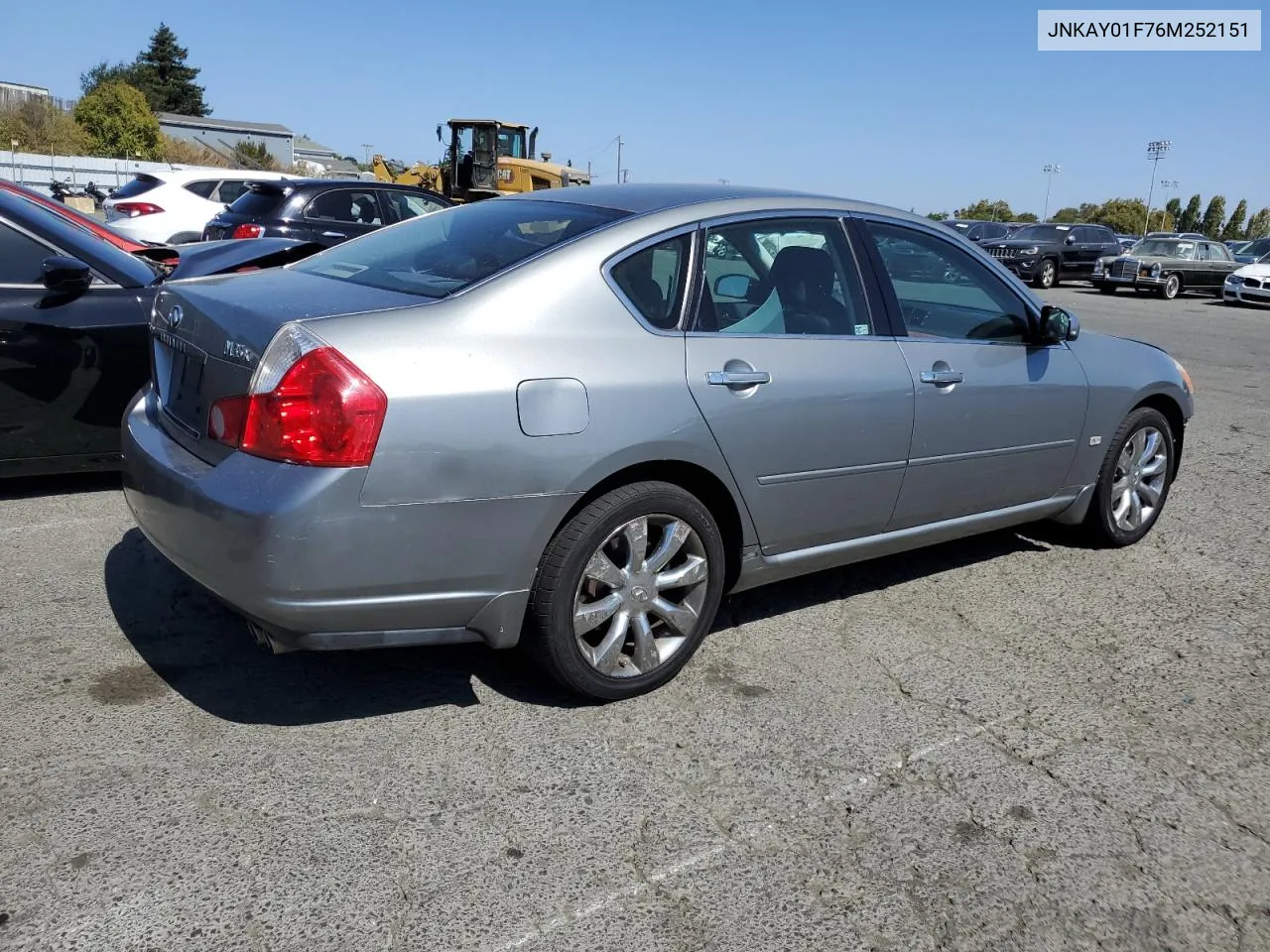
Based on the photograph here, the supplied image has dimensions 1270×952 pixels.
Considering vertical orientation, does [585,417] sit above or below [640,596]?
above

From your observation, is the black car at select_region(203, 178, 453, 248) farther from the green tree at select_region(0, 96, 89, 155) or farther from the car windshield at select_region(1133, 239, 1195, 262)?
the green tree at select_region(0, 96, 89, 155)

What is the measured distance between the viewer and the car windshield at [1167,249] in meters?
26.2

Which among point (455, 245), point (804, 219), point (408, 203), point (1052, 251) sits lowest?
point (455, 245)

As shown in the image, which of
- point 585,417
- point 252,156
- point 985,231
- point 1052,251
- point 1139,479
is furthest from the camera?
point 252,156

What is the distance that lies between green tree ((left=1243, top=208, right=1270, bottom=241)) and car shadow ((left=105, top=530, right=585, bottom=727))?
94630 mm

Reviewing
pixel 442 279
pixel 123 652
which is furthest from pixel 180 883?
pixel 442 279

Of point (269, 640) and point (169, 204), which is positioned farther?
point (169, 204)

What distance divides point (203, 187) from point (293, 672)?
13.5m

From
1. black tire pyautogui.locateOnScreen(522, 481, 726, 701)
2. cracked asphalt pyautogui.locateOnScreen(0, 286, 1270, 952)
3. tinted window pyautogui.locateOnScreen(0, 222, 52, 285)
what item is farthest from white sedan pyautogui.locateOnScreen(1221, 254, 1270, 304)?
tinted window pyautogui.locateOnScreen(0, 222, 52, 285)

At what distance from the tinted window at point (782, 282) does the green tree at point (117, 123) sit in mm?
60577

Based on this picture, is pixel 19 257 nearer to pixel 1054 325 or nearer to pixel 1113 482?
pixel 1054 325

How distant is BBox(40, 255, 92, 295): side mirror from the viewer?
4.84 meters

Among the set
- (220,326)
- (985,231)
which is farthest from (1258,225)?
(220,326)

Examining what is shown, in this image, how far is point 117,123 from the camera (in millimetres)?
56656
